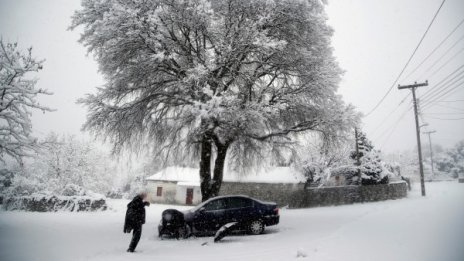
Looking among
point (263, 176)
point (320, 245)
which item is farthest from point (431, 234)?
point (263, 176)

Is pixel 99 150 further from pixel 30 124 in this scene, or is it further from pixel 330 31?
pixel 330 31

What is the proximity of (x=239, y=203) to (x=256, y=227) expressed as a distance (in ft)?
3.71

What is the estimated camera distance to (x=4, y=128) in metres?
11.4

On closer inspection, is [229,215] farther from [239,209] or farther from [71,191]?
[71,191]

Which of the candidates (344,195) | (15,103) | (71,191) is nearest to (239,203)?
(15,103)

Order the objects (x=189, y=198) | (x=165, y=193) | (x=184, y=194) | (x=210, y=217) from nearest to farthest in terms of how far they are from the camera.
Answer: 1. (x=210, y=217)
2. (x=189, y=198)
3. (x=184, y=194)
4. (x=165, y=193)

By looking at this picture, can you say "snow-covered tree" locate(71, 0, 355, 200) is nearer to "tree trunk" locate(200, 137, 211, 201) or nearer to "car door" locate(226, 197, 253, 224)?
"tree trunk" locate(200, 137, 211, 201)

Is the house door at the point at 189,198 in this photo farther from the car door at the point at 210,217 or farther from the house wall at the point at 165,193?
the car door at the point at 210,217

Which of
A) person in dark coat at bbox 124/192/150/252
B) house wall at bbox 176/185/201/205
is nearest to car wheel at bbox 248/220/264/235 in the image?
person in dark coat at bbox 124/192/150/252

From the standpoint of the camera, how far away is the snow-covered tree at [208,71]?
10758 mm

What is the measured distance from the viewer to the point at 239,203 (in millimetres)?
11906

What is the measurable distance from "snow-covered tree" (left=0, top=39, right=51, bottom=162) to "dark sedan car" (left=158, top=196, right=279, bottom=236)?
6.50 meters

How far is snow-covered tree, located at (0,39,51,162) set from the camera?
11.4m

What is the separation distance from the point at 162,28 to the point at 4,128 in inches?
285
